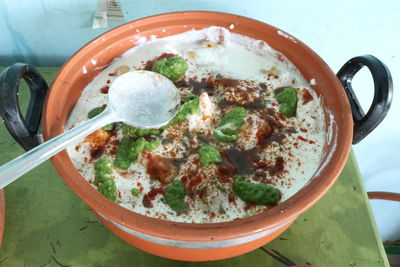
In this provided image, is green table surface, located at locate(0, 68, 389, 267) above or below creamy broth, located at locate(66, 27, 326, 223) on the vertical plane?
below

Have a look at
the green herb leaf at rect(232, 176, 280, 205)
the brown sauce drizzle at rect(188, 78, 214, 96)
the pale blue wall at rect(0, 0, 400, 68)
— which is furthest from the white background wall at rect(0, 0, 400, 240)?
the green herb leaf at rect(232, 176, 280, 205)

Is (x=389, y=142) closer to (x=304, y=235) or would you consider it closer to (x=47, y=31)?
(x=304, y=235)

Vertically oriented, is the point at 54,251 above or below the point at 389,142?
below

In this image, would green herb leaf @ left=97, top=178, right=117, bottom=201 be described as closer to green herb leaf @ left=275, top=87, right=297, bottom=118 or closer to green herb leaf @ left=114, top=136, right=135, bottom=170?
green herb leaf @ left=114, top=136, right=135, bottom=170

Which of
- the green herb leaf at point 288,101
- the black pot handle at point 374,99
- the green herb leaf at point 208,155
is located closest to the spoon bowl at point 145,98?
the green herb leaf at point 208,155

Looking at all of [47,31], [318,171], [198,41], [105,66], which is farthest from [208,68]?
[47,31]

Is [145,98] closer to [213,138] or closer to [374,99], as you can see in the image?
[213,138]
